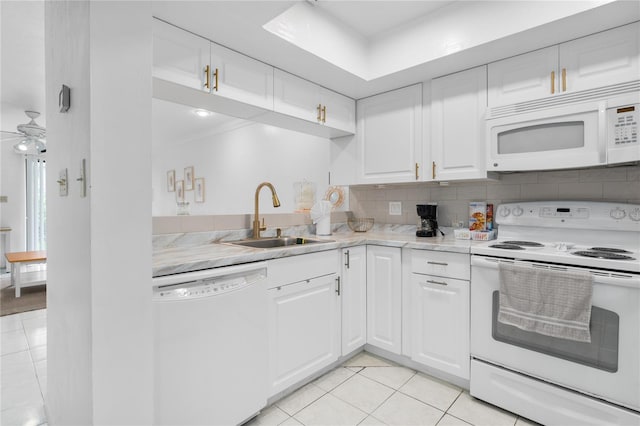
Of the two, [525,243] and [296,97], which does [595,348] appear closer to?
[525,243]

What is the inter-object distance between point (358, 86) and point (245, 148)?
2157 mm

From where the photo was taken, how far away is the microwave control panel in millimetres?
1586

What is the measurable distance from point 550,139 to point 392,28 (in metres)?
1.30

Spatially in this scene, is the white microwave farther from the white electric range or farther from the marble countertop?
the marble countertop

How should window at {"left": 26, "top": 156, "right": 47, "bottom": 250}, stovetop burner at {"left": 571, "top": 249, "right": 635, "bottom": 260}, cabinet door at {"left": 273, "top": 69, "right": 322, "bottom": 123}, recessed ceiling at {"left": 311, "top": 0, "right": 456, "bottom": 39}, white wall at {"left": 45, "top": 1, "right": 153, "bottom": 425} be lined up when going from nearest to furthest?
white wall at {"left": 45, "top": 1, "right": 153, "bottom": 425}
stovetop burner at {"left": 571, "top": 249, "right": 635, "bottom": 260}
recessed ceiling at {"left": 311, "top": 0, "right": 456, "bottom": 39}
cabinet door at {"left": 273, "top": 69, "right": 322, "bottom": 123}
window at {"left": 26, "top": 156, "right": 47, "bottom": 250}

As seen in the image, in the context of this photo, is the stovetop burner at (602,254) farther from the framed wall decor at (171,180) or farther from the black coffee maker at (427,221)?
the framed wall decor at (171,180)

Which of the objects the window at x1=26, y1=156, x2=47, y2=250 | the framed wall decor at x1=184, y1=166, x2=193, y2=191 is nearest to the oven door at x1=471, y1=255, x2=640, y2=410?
the framed wall decor at x1=184, y1=166, x2=193, y2=191

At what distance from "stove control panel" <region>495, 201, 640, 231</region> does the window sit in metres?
7.73

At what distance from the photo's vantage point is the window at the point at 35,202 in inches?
239

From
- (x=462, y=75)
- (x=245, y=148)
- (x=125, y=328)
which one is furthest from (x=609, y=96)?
(x=245, y=148)

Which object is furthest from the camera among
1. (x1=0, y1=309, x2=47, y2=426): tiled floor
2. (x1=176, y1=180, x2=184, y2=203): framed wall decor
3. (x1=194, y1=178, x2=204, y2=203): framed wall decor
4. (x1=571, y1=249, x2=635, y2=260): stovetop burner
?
(x1=176, y1=180, x2=184, y2=203): framed wall decor

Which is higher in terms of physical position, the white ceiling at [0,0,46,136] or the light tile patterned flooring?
the white ceiling at [0,0,46,136]

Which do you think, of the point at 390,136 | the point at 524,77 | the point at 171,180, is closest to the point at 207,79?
the point at 390,136

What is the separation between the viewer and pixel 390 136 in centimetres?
263
